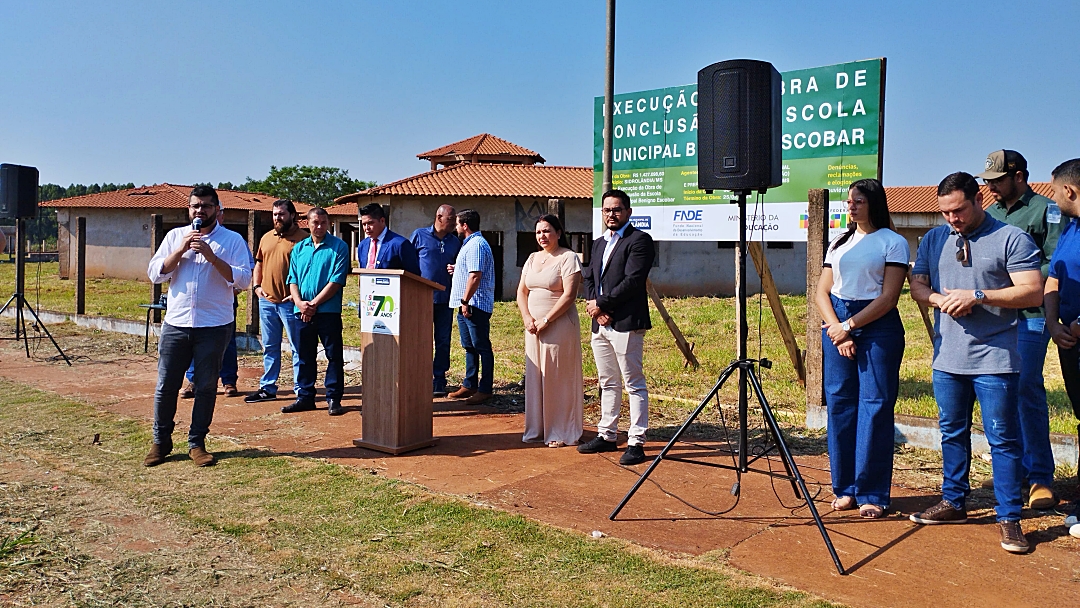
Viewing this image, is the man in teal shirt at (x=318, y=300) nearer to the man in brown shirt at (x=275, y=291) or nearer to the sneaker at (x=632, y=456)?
the man in brown shirt at (x=275, y=291)

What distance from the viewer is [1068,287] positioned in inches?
Answer: 187

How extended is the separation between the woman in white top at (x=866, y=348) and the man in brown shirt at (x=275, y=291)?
522 centimetres

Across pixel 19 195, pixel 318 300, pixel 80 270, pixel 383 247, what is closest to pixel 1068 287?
pixel 383 247

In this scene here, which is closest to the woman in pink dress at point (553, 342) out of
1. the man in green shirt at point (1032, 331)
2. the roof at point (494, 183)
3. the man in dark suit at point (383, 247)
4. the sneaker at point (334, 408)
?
the man in dark suit at point (383, 247)

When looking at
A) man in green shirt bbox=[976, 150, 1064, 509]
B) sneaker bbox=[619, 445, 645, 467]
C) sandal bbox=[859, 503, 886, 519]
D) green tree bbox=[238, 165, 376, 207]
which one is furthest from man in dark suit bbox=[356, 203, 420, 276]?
green tree bbox=[238, 165, 376, 207]

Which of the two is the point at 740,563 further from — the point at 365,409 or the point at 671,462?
the point at 365,409

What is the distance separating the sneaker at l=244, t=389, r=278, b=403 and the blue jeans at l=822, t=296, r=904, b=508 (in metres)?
5.71

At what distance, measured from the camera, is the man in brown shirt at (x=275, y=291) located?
834cm

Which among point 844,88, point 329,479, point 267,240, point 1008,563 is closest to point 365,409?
point 329,479

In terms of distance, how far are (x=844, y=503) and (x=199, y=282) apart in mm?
4563

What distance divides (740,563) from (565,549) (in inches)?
33.8

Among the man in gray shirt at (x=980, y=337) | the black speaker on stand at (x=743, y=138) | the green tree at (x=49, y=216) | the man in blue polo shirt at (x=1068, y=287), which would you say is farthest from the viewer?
the green tree at (x=49, y=216)

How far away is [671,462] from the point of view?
241 inches

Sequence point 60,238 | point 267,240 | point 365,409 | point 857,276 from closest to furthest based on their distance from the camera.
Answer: point 857,276 → point 365,409 → point 267,240 → point 60,238
